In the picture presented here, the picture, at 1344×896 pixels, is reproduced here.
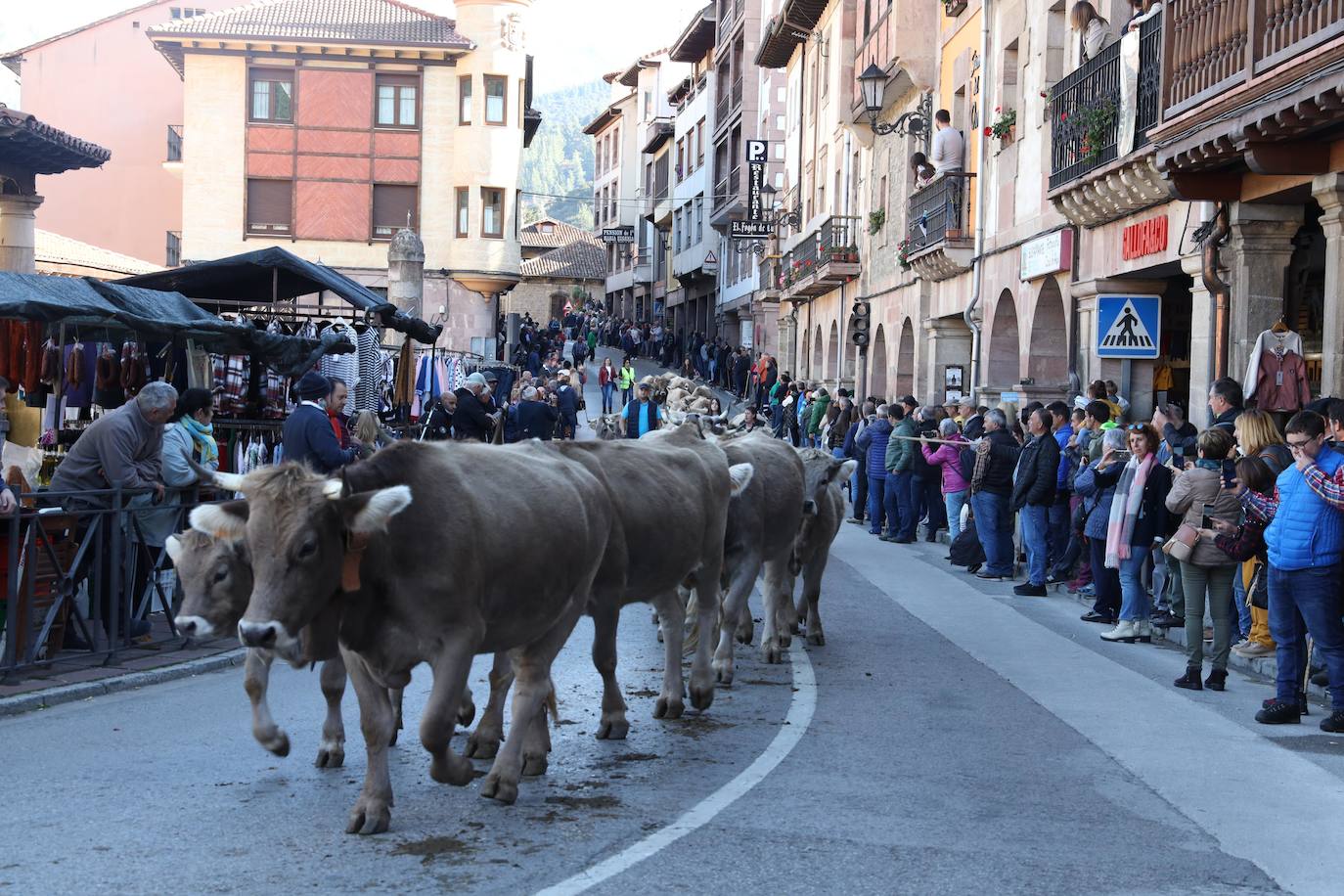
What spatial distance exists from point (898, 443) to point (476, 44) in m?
31.9

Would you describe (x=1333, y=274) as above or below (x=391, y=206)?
below

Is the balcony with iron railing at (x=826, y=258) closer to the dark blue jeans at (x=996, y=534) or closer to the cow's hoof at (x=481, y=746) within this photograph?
the dark blue jeans at (x=996, y=534)

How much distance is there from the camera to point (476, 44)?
160 ft

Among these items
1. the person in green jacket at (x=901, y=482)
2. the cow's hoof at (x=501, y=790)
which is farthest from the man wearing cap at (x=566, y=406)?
the cow's hoof at (x=501, y=790)

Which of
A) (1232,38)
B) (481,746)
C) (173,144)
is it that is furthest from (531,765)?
(173,144)

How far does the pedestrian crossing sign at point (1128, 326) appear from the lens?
18.8m

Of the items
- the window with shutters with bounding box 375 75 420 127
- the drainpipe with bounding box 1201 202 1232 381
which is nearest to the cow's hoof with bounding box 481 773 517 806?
the drainpipe with bounding box 1201 202 1232 381

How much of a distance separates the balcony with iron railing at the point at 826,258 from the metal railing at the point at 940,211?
28.8ft

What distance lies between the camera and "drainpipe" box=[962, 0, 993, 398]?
25.5 metres

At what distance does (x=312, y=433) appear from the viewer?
10453mm

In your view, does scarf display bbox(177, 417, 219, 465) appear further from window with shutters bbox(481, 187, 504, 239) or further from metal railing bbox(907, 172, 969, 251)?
window with shutters bbox(481, 187, 504, 239)

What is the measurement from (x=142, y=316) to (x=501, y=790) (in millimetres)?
8378

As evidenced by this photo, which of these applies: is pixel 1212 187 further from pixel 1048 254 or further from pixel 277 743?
pixel 277 743

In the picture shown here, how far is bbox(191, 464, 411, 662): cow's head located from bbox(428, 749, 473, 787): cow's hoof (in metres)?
0.74
